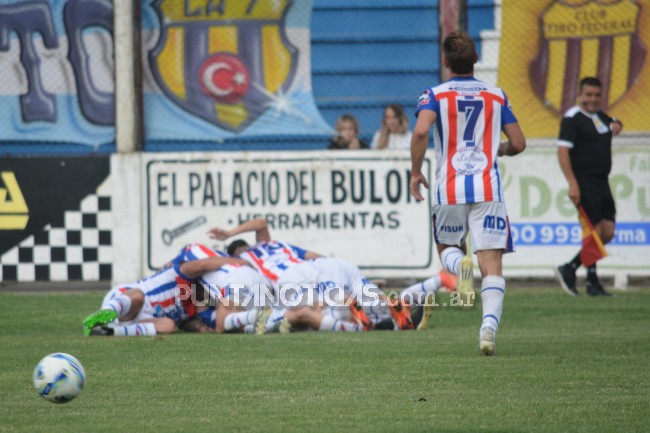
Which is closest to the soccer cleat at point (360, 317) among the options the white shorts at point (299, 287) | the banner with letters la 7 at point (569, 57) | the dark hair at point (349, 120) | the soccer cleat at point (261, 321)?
the white shorts at point (299, 287)

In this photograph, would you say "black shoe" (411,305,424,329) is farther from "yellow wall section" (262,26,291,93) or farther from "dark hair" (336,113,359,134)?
"yellow wall section" (262,26,291,93)

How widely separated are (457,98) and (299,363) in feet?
6.08

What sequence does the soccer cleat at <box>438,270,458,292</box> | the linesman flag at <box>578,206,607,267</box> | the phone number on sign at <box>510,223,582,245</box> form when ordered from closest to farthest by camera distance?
the soccer cleat at <box>438,270,458,292</box>, the linesman flag at <box>578,206,607,267</box>, the phone number on sign at <box>510,223,582,245</box>

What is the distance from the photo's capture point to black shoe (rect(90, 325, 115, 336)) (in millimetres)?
9500

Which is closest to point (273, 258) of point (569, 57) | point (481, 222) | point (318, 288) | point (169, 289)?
point (318, 288)

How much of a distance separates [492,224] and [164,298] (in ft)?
10.7

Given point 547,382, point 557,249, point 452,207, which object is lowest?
point 557,249

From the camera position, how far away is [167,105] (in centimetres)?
1456

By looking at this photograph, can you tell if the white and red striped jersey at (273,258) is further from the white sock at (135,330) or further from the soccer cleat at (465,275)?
the soccer cleat at (465,275)

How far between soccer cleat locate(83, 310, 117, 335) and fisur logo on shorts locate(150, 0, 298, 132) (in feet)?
18.4

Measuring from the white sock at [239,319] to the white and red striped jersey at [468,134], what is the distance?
2.37 metres

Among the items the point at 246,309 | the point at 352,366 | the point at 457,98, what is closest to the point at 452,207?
the point at 457,98

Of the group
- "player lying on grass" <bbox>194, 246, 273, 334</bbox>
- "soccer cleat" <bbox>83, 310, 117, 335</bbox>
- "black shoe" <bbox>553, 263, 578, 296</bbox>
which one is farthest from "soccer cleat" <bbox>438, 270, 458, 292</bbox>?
"soccer cleat" <bbox>83, 310, 117, 335</bbox>

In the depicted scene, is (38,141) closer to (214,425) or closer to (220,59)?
(220,59)
